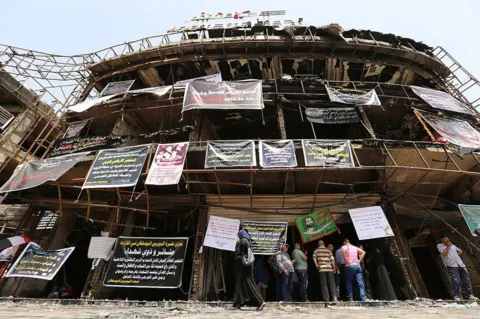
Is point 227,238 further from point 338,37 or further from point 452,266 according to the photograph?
point 338,37

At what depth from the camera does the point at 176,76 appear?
1448cm

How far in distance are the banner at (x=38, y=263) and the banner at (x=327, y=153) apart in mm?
8007

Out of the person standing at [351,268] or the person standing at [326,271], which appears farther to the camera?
the person standing at [351,268]

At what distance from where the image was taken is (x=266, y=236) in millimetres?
8289

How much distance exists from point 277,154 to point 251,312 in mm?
4451

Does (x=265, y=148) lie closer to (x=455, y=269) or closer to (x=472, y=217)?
(x=455, y=269)

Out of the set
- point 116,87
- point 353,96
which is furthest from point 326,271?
point 116,87

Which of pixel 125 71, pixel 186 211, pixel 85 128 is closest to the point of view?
pixel 186 211

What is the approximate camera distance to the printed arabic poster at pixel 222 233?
792 centimetres

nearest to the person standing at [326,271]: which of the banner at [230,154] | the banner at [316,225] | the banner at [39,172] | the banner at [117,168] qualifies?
the banner at [316,225]

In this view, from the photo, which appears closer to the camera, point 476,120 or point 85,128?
point 476,120

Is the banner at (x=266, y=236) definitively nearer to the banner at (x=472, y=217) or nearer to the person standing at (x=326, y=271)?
the person standing at (x=326, y=271)

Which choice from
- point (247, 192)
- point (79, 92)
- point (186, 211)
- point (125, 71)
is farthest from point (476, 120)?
point (79, 92)

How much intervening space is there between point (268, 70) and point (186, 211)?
336 inches
